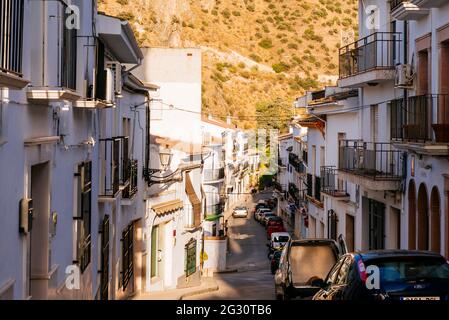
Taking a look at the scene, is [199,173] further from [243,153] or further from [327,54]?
[327,54]

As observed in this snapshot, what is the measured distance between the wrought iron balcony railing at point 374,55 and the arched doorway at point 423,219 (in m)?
4.11

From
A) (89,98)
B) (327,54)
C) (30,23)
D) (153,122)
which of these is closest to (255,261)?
(153,122)

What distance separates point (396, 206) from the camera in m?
19.2

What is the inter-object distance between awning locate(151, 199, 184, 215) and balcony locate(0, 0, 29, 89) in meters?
15.5

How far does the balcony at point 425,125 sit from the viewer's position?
13.6 meters

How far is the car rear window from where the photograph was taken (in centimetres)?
1584

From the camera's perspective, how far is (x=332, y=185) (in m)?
26.5

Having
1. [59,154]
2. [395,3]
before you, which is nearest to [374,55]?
[395,3]

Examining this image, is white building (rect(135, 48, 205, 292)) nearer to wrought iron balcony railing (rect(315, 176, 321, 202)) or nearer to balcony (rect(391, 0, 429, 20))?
wrought iron balcony railing (rect(315, 176, 321, 202))

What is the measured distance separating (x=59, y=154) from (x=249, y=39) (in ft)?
304

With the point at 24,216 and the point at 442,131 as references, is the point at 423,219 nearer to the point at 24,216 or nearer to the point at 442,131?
the point at 442,131

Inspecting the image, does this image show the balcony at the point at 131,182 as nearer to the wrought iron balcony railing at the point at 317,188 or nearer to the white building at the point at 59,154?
the white building at the point at 59,154

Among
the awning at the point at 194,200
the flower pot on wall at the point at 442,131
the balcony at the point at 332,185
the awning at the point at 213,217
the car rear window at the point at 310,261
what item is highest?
the flower pot on wall at the point at 442,131

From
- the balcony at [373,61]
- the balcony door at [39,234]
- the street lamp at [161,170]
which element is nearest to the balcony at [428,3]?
the balcony at [373,61]
